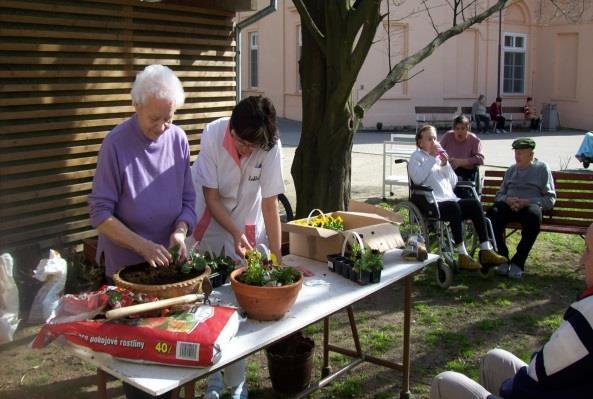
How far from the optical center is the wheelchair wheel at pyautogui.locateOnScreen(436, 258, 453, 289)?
5262 millimetres

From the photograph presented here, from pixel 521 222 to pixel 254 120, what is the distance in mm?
3884

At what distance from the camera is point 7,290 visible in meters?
4.11

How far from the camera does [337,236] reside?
120 inches

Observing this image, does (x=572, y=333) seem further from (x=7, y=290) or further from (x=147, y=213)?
(x=7, y=290)

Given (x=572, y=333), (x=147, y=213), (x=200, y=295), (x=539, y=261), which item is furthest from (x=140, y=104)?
(x=539, y=261)

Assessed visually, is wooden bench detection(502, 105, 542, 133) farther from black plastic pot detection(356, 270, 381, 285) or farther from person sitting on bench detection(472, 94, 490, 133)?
black plastic pot detection(356, 270, 381, 285)

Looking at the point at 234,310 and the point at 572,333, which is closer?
the point at 572,333

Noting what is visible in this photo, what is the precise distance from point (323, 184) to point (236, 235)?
9.67 feet

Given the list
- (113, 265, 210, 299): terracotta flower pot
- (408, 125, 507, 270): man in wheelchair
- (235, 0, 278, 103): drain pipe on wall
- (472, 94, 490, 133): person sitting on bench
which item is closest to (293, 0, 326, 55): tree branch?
(408, 125, 507, 270): man in wheelchair

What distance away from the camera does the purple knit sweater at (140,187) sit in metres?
2.44

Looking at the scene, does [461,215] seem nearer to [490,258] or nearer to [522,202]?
[490,258]

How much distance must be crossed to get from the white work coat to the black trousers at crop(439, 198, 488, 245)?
2.83m

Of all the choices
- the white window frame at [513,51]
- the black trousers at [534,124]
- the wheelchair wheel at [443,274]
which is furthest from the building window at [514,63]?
the wheelchair wheel at [443,274]

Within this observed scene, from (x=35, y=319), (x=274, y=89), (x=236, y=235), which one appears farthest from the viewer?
(x=274, y=89)
